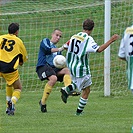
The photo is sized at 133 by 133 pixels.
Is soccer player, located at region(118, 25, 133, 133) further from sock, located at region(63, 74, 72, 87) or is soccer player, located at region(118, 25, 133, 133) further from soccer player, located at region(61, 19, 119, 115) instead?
sock, located at region(63, 74, 72, 87)

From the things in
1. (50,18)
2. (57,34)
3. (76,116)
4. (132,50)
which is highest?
(50,18)

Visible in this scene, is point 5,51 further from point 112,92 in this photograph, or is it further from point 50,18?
point 50,18

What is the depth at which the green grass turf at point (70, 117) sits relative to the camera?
34.0 feet

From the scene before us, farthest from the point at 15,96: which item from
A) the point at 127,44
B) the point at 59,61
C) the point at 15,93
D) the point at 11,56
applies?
the point at 127,44

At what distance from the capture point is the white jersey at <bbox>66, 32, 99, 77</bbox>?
1184 centimetres

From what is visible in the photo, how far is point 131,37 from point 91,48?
304 cm

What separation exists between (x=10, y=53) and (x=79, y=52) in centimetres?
135

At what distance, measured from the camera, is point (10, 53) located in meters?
12.5

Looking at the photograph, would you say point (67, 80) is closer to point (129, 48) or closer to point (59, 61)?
point (59, 61)

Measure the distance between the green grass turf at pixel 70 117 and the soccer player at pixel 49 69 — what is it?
40cm

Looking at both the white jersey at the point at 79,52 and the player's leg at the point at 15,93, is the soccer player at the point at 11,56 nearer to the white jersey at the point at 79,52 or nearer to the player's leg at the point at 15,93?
the player's leg at the point at 15,93

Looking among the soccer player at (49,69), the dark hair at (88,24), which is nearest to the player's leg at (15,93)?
the soccer player at (49,69)

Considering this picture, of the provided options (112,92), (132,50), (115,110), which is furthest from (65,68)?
(132,50)

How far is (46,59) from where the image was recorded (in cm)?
1359
